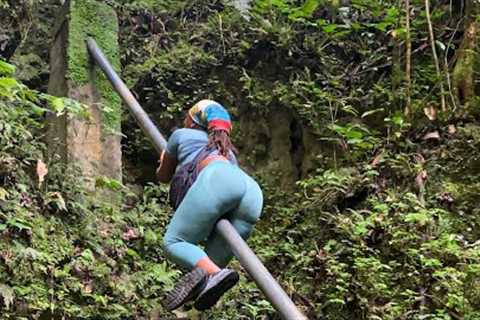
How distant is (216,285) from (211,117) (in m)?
1.27

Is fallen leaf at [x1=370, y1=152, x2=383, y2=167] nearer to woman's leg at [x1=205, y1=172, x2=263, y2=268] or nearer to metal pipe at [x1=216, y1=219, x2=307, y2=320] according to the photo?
woman's leg at [x1=205, y1=172, x2=263, y2=268]

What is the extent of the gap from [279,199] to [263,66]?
1.97 meters

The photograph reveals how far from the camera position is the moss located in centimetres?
724

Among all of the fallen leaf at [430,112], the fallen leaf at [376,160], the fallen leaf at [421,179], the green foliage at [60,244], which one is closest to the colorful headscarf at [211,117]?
the green foliage at [60,244]

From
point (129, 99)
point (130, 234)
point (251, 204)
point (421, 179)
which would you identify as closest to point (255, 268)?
point (251, 204)

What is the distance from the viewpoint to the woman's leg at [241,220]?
426 centimetres

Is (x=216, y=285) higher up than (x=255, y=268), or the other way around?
(x=255, y=268)

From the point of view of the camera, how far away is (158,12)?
9.81 meters

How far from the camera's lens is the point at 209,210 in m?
4.07

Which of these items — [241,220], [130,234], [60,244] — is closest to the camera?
[241,220]

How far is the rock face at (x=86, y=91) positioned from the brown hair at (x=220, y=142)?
271 cm

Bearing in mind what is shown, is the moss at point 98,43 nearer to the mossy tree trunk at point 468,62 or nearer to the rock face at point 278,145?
the rock face at point 278,145

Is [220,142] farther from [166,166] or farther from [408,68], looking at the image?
[408,68]

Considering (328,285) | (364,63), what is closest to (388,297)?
(328,285)
